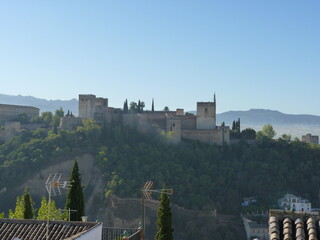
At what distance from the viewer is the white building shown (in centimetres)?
5978

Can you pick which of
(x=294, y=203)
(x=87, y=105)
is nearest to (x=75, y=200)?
(x=294, y=203)

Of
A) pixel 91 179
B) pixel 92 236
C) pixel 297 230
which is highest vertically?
pixel 297 230

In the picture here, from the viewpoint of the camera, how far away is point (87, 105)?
7106cm

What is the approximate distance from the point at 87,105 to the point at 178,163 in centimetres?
1608

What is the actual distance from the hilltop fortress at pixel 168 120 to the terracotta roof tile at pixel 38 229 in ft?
171

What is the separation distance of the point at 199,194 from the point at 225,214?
4012mm

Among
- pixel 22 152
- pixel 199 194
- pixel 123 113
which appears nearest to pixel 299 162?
pixel 199 194

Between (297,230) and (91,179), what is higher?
(297,230)

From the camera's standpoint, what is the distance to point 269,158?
68.1 metres

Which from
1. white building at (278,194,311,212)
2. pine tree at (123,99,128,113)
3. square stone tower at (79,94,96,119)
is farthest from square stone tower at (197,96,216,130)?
square stone tower at (79,94,96,119)

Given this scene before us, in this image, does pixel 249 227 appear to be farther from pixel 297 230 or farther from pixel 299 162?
pixel 297 230

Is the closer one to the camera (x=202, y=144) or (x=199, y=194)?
(x=199, y=194)

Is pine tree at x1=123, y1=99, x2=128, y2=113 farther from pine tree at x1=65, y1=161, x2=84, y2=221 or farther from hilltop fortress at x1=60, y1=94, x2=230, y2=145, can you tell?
pine tree at x1=65, y1=161, x2=84, y2=221

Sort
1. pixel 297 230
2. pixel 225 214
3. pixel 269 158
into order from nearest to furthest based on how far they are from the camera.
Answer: pixel 297 230 → pixel 225 214 → pixel 269 158
